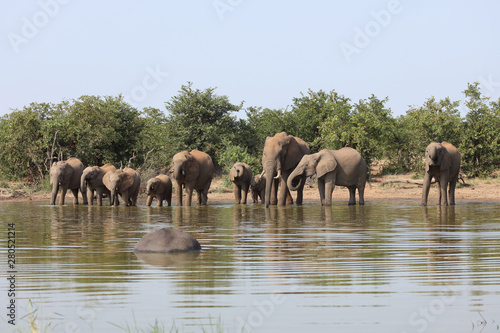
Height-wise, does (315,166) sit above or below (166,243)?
above

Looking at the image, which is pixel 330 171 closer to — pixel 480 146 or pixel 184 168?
pixel 184 168

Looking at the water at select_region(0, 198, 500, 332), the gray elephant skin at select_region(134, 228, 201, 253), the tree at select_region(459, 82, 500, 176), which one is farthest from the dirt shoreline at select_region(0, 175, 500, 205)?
the gray elephant skin at select_region(134, 228, 201, 253)

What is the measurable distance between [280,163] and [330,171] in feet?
5.81

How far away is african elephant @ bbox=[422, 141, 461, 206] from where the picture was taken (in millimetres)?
23531

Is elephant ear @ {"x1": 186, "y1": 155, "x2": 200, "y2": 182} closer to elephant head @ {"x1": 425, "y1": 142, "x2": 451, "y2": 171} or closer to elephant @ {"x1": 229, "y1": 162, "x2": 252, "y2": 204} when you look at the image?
elephant @ {"x1": 229, "y1": 162, "x2": 252, "y2": 204}

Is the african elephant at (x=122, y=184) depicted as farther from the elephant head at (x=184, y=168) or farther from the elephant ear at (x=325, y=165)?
the elephant ear at (x=325, y=165)

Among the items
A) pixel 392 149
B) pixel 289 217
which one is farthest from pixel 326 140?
pixel 289 217

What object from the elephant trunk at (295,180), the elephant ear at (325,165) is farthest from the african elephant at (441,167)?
the elephant trunk at (295,180)

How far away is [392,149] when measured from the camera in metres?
38.8

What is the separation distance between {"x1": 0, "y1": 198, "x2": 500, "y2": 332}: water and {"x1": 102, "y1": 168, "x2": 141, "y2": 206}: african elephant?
12.3 m

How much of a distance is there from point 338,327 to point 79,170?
26.0 metres

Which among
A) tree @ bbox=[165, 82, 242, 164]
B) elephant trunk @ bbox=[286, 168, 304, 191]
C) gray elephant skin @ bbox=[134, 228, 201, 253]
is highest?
tree @ bbox=[165, 82, 242, 164]

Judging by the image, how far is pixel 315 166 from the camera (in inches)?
973

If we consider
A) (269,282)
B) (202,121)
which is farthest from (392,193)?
(269,282)
